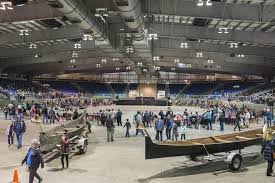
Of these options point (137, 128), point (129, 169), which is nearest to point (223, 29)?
point (137, 128)

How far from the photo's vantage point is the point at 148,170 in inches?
631

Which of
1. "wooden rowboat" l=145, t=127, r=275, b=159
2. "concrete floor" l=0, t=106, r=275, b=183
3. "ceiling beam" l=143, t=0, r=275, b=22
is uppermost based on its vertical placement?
"ceiling beam" l=143, t=0, r=275, b=22

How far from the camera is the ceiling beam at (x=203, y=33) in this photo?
101 feet

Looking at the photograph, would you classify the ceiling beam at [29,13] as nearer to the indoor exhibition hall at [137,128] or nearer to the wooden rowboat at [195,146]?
the indoor exhibition hall at [137,128]

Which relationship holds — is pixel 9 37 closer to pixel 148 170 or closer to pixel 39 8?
pixel 39 8

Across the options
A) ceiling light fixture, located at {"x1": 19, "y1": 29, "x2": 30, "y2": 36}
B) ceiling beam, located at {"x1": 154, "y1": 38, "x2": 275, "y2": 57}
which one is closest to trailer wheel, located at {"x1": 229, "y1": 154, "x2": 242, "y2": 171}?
ceiling light fixture, located at {"x1": 19, "y1": 29, "x2": 30, "y2": 36}

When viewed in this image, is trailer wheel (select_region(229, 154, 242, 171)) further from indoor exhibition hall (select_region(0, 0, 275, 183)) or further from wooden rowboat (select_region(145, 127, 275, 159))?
wooden rowboat (select_region(145, 127, 275, 159))

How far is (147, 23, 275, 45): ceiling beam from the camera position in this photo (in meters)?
30.8

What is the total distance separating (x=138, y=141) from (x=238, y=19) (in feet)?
32.6

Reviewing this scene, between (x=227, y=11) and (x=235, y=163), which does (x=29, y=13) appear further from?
(x=235, y=163)

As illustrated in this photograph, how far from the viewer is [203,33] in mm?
31375

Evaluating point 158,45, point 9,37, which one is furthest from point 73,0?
point 158,45

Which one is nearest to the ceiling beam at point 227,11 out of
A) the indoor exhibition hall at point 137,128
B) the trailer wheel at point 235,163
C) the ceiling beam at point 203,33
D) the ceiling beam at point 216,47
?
the indoor exhibition hall at point 137,128

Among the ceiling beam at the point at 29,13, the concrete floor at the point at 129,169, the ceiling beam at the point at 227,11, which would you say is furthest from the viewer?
the ceiling beam at the point at 29,13
